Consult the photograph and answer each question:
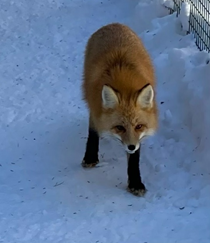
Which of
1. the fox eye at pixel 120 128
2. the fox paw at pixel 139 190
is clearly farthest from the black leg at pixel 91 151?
the fox eye at pixel 120 128

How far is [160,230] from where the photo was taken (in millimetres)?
3863

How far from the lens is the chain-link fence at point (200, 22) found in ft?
20.2

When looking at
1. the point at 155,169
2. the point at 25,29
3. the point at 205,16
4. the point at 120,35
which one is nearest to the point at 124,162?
the point at 155,169

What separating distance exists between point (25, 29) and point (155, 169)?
445cm

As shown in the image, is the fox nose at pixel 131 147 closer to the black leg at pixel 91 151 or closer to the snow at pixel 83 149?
the snow at pixel 83 149

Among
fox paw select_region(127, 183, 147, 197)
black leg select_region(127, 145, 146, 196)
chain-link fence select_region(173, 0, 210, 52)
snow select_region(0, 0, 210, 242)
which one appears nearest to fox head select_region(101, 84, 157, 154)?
black leg select_region(127, 145, 146, 196)

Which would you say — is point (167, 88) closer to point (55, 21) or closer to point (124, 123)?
point (124, 123)

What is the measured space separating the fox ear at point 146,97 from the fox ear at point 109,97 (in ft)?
0.63

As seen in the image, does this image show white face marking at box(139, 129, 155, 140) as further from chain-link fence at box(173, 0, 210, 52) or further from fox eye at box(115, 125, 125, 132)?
chain-link fence at box(173, 0, 210, 52)

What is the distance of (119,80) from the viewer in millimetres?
4422

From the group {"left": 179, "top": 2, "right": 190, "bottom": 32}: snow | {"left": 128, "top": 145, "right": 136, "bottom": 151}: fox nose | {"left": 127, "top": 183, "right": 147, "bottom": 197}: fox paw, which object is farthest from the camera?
{"left": 179, "top": 2, "right": 190, "bottom": 32}: snow

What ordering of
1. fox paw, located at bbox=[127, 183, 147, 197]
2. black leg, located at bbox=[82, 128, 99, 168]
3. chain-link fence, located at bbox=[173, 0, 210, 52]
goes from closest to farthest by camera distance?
fox paw, located at bbox=[127, 183, 147, 197], black leg, located at bbox=[82, 128, 99, 168], chain-link fence, located at bbox=[173, 0, 210, 52]

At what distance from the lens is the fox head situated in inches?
164

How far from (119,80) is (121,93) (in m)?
0.20
